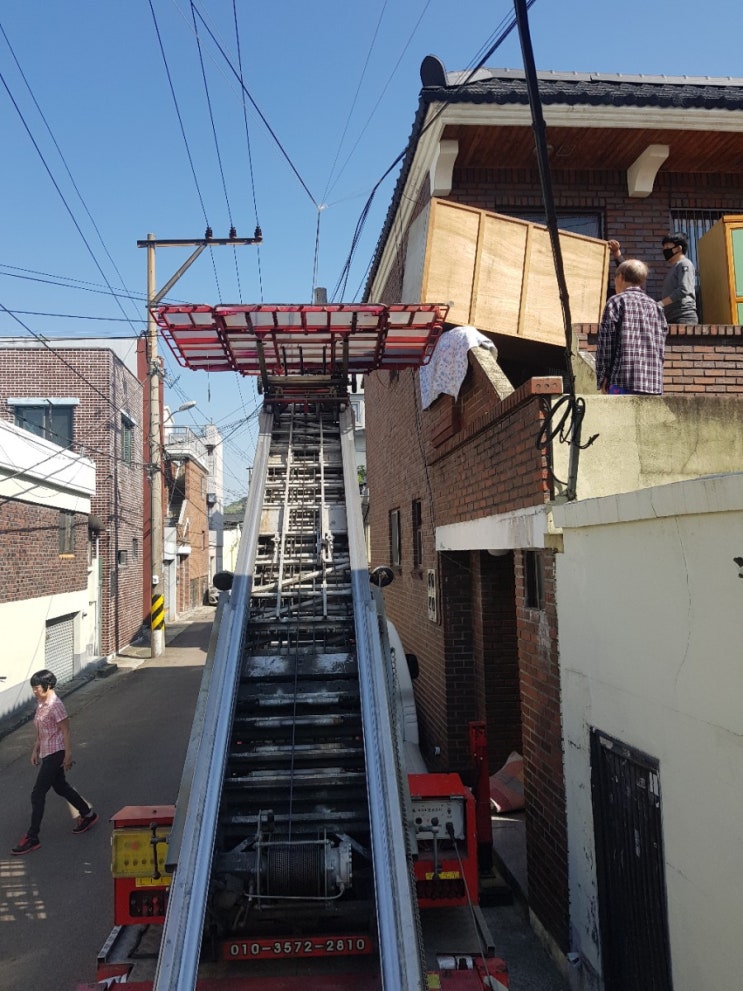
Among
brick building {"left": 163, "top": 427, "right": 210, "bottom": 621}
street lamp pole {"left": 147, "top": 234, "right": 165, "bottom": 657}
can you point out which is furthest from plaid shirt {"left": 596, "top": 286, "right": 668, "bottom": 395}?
→ brick building {"left": 163, "top": 427, "right": 210, "bottom": 621}

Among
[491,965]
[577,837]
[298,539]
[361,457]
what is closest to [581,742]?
[577,837]

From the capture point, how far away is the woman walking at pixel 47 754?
7.27 metres

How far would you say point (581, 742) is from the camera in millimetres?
4441

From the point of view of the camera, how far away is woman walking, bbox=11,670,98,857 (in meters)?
7.27

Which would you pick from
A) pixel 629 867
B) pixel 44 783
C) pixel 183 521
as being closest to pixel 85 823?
pixel 44 783

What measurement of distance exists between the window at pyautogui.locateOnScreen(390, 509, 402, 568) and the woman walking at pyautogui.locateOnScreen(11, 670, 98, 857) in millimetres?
6181

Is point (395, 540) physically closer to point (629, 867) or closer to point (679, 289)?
point (679, 289)

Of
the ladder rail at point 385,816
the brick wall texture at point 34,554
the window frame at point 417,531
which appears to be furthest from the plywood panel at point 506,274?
the brick wall texture at point 34,554

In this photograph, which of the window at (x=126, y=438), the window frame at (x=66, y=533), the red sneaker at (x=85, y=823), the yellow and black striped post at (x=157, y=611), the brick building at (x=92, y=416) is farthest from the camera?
the window at (x=126, y=438)

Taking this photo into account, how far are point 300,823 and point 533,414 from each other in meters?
2.91

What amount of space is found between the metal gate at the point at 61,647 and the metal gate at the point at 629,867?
13.1 meters

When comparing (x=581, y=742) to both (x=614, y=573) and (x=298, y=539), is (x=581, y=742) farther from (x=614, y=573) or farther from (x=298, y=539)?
(x=298, y=539)

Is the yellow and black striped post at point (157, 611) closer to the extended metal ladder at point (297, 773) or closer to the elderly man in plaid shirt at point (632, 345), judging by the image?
the extended metal ladder at point (297, 773)

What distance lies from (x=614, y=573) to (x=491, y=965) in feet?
7.12
